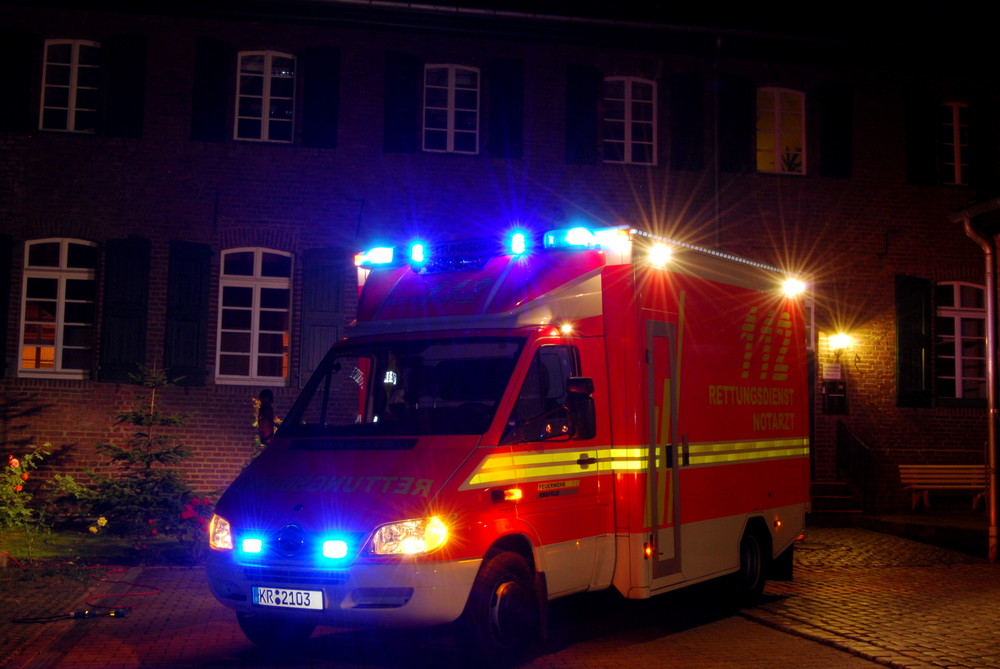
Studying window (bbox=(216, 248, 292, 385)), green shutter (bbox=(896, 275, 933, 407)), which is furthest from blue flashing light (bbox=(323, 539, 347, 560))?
green shutter (bbox=(896, 275, 933, 407))

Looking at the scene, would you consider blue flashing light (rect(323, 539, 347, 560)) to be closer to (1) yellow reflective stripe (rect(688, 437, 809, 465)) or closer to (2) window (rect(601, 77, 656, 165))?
(1) yellow reflective stripe (rect(688, 437, 809, 465))

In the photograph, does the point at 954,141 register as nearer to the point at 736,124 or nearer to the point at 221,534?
the point at 736,124

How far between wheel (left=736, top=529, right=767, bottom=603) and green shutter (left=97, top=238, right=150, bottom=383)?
9802mm

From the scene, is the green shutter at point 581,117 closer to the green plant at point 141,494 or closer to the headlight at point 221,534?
the green plant at point 141,494

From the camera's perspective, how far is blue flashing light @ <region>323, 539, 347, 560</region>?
19.6 feet

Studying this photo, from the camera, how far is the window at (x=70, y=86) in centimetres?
1577

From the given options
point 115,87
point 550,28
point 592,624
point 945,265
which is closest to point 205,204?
point 115,87

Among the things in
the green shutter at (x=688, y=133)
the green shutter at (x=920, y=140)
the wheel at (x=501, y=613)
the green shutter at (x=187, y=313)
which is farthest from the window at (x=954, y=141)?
the wheel at (x=501, y=613)

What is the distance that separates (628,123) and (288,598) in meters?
12.5

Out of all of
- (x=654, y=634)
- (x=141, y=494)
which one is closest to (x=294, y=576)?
(x=654, y=634)

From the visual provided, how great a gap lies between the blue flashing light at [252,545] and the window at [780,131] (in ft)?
43.4

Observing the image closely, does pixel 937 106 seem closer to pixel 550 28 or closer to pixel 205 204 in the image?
pixel 550 28

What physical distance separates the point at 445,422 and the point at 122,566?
5.76 m

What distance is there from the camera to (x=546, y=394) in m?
6.89
